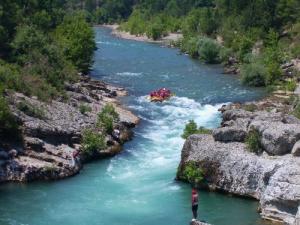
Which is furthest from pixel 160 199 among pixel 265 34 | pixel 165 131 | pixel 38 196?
pixel 265 34

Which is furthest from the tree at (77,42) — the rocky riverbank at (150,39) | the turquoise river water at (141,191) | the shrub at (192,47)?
the rocky riverbank at (150,39)

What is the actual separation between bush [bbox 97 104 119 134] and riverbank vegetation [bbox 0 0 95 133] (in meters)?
5.92

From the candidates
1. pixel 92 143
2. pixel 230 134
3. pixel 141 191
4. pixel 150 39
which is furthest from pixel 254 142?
pixel 150 39

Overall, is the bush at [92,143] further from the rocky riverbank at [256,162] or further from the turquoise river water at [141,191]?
the rocky riverbank at [256,162]

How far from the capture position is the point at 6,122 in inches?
1810

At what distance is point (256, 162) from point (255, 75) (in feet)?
132

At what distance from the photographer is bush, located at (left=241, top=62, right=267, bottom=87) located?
79.0 m

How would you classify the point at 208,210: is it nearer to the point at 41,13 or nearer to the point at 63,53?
the point at 63,53

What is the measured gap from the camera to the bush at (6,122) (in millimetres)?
45581

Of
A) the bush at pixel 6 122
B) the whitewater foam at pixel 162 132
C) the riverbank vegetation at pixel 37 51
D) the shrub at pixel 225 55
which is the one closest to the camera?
the bush at pixel 6 122

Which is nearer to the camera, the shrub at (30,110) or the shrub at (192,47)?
the shrub at (30,110)

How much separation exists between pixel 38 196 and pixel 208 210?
1148cm

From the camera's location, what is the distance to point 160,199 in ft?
133

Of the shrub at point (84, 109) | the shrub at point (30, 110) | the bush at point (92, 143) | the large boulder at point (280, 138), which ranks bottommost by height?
the bush at point (92, 143)
